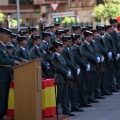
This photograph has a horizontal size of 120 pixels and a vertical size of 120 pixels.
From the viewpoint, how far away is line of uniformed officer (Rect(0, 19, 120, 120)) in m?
14.8

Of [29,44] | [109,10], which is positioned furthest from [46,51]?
[109,10]

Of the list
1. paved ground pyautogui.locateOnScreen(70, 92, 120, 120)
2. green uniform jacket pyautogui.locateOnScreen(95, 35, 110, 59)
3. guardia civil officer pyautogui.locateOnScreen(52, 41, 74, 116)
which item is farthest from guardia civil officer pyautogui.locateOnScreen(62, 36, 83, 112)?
green uniform jacket pyautogui.locateOnScreen(95, 35, 110, 59)

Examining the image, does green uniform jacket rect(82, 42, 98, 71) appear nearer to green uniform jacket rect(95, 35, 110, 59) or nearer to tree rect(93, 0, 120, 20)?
green uniform jacket rect(95, 35, 110, 59)

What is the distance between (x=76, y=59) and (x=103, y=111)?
1616 millimetres

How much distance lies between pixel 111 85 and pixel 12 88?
Answer: 7208 millimetres

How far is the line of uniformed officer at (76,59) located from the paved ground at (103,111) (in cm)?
28

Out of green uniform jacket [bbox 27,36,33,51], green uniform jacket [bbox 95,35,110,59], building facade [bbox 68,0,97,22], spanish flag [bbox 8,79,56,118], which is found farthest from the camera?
building facade [bbox 68,0,97,22]

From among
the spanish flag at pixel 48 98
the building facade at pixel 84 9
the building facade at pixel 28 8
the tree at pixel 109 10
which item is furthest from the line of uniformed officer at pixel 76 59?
the building facade at pixel 28 8

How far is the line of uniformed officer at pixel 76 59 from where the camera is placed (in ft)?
48.6

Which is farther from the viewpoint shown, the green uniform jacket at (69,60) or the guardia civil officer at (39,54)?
the guardia civil officer at (39,54)

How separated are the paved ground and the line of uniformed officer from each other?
0.92 ft

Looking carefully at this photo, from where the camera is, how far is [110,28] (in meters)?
19.1

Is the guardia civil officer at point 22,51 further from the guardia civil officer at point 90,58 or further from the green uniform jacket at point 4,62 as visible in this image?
the green uniform jacket at point 4,62

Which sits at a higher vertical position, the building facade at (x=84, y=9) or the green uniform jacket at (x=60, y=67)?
the building facade at (x=84, y=9)
